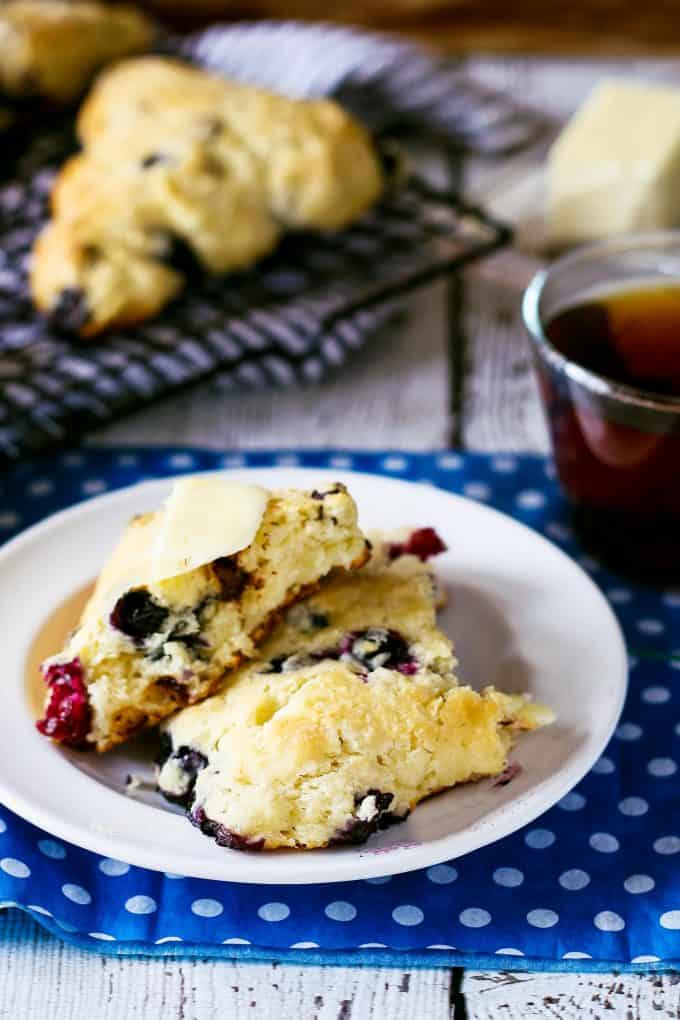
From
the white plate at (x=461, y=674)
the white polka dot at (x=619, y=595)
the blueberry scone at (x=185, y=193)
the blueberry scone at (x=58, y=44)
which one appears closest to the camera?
the white plate at (x=461, y=674)

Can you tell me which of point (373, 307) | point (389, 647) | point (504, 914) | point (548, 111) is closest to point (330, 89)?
point (548, 111)

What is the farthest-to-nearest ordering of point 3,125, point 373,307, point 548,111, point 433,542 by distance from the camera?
1. point 548,111
2. point 3,125
3. point 373,307
4. point 433,542

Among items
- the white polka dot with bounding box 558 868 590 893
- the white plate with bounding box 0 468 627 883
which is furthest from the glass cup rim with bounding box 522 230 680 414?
the white polka dot with bounding box 558 868 590 893

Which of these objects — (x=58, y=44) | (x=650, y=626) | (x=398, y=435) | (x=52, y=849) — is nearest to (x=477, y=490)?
(x=398, y=435)

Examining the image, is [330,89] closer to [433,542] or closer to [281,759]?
[433,542]

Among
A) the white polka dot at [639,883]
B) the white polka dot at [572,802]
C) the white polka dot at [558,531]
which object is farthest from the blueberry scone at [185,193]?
the white polka dot at [639,883]

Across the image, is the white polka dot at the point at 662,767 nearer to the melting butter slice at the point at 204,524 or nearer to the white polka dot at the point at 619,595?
the white polka dot at the point at 619,595
